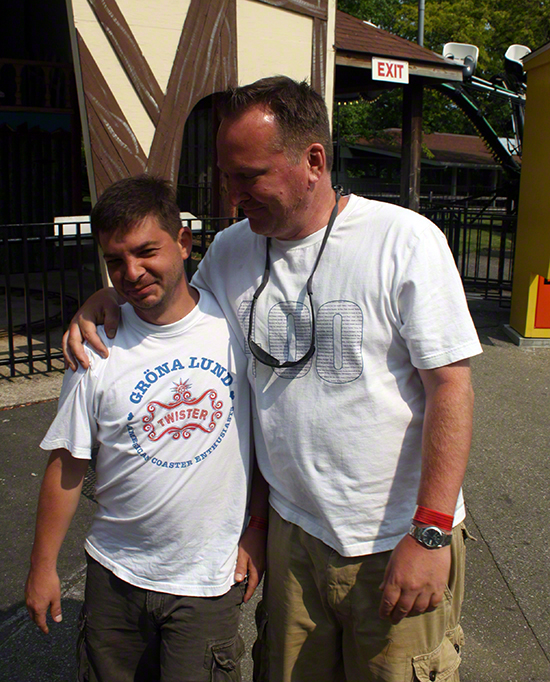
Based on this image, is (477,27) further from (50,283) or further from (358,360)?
(358,360)

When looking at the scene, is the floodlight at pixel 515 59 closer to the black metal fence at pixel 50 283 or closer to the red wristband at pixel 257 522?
the black metal fence at pixel 50 283

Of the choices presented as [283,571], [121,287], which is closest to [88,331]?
[121,287]

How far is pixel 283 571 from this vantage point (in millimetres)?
1946

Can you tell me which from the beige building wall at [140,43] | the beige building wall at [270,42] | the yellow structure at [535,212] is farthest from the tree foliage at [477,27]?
the beige building wall at [140,43]

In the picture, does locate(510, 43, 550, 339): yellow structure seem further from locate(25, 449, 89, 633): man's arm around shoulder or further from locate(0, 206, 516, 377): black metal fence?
locate(25, 449, 89, 633): man's arm around shoulder

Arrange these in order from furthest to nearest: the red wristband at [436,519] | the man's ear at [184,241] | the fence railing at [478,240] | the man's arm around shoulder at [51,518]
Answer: the fence railing at [478,240]
the man's ear at [184,241]
the man's arm around shoulder at [51,518]
the red wristband at [436,519]

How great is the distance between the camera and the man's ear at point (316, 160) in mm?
1772

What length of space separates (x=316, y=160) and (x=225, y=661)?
1.50 meters

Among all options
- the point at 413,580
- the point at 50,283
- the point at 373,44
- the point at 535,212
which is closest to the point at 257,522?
the point at 413,580

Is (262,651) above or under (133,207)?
under

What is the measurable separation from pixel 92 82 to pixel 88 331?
14.3 feet

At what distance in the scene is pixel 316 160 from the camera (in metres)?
1.79

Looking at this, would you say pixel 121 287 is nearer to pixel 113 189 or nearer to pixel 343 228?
pixel 113 189

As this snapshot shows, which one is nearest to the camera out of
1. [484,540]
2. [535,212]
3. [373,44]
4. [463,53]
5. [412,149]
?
[484,540]
